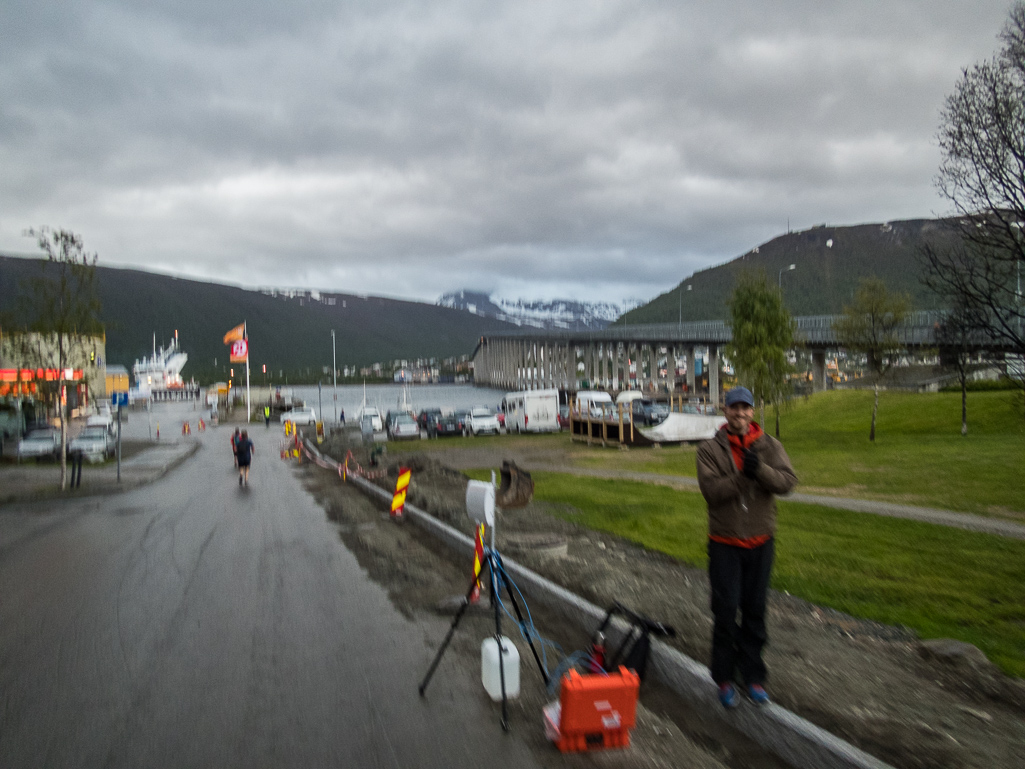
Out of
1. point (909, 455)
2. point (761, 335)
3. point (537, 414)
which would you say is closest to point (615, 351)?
point (537, 414)

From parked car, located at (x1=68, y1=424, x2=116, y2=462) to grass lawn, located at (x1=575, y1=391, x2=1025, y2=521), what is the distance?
846 inches

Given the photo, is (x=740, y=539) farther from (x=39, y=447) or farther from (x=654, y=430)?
(x=39, y=447)

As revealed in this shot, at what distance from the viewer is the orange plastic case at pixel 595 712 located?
4781mm

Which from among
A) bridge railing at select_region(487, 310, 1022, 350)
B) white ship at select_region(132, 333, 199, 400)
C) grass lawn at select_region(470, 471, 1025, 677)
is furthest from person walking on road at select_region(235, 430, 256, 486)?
white ship at select_region(132, 333, 199, 400)

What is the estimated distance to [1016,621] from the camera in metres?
7.61

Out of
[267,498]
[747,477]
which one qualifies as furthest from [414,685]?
[267,498]

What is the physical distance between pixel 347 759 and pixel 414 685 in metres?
1.35

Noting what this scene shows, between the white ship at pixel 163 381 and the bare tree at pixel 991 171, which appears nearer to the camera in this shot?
the bare tree at pixel 991 171

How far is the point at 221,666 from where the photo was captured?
A: 650cm

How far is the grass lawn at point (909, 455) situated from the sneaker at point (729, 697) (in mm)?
8991

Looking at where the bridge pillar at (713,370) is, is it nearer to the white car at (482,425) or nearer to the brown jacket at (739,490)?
the white car at (482,425)

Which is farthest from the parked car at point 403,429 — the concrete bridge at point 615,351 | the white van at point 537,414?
the concrete bridge at point 615,351

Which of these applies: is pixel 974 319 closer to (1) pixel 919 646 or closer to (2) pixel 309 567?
(1) pixel 919 646

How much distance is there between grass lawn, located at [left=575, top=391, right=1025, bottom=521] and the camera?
55.6 feet
